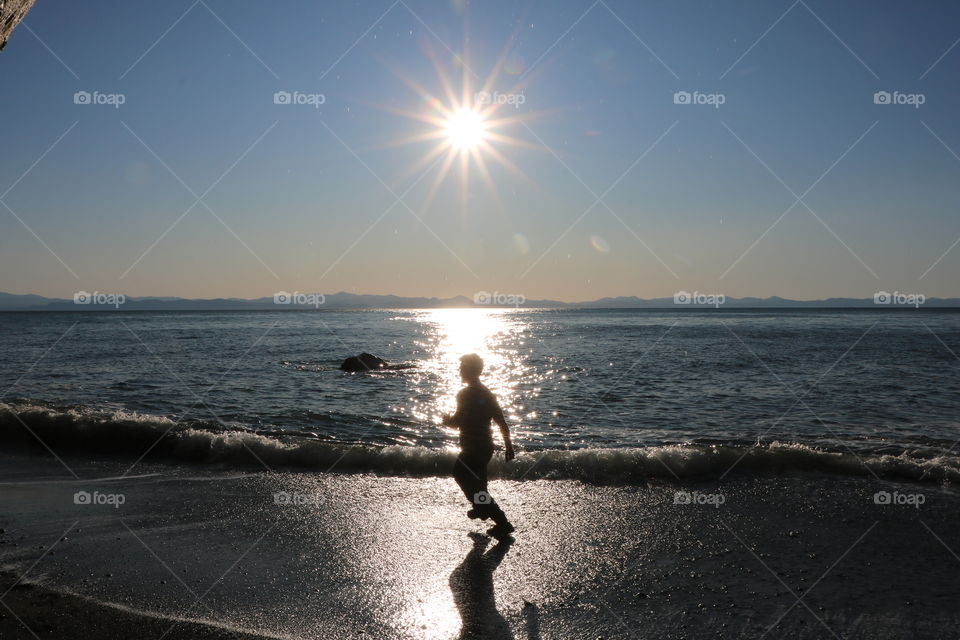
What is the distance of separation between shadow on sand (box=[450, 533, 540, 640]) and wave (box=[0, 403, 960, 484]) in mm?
2929

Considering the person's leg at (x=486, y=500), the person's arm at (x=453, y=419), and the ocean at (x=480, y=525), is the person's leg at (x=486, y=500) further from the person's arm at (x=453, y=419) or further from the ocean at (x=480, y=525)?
the person's arm at (x=453, y=419)

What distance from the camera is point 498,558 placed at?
5555mm

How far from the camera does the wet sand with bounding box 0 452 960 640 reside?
4.42 m

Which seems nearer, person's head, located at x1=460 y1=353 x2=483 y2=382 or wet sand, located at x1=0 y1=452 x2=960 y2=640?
wet sand, located at x1=0 y1=452 x2=960 y2=640

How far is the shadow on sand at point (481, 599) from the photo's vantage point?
→ 420 cm

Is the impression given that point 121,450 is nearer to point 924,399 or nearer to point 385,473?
point 385,473

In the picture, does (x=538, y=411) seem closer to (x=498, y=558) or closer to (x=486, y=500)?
(x=486, y=500)

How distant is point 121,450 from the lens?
10.1 m

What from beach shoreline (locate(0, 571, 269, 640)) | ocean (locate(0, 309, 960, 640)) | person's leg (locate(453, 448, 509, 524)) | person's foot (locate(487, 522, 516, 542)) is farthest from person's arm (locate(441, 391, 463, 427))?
beach shoreline (locate(0, 571, 269, 640))

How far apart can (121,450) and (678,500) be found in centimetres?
930

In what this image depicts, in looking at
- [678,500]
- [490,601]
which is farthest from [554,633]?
[678,500]

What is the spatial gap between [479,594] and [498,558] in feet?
2.62

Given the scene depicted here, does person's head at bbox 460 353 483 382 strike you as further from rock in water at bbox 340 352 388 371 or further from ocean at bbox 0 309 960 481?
rock in water at bbox 340 352 388 371

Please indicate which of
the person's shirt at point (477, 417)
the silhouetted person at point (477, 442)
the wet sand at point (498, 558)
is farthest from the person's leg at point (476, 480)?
the wet sand at point (498, 558)
